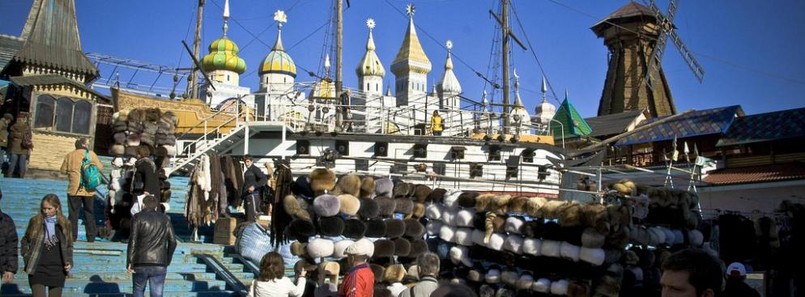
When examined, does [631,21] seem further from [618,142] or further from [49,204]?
[49,204]

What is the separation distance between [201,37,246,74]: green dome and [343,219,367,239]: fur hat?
62473mm

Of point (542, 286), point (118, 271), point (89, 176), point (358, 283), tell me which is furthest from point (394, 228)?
point (89, 176)

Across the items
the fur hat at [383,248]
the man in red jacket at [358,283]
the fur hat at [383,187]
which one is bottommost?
the man in red jacket at [358,283]

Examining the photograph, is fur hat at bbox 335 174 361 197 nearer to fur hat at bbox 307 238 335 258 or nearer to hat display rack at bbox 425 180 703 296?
fur hat at bbox 307 238 335 258

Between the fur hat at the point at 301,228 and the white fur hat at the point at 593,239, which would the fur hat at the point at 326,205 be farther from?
the white fur hat at the point at 593,239

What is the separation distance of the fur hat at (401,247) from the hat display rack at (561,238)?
62cm

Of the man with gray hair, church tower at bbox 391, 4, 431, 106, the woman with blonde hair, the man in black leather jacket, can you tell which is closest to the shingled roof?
the man with gray hair

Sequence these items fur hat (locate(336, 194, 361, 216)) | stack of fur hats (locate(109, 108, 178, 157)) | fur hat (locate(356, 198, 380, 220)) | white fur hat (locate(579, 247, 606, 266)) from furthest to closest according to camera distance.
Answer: stack of fur hats (locate(109, 108, 178, 157))
fur hat (locate(356, 198, 380, 220))
fur hat (locate(336, 194, 361, 216))
white fur hat (locate(579, 247, 606, 266))

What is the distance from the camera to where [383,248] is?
1004 cm

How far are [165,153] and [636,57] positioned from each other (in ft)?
157

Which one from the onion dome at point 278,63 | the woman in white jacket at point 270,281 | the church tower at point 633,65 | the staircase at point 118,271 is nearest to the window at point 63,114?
the staircase at point 118,271

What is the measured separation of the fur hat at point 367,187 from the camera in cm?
1024

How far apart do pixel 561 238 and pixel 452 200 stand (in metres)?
1.91

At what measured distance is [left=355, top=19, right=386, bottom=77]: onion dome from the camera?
93.2 m
